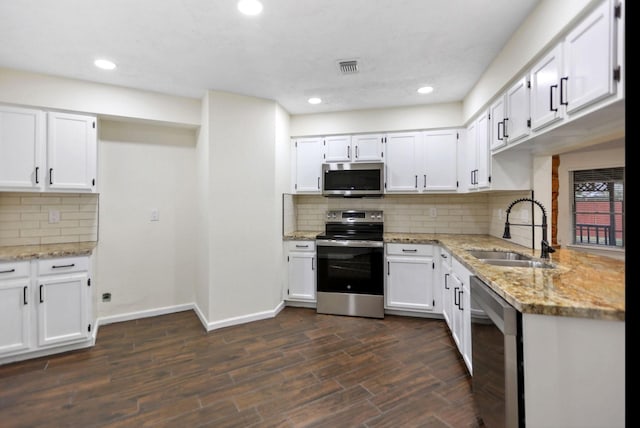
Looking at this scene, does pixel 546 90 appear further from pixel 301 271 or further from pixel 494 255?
pixel 301 271

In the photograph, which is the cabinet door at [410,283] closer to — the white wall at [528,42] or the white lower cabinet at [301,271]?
the white lower cabinet at [301,271]

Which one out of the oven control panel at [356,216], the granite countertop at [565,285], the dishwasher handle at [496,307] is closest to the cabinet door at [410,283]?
the oven control panel at [356,216]

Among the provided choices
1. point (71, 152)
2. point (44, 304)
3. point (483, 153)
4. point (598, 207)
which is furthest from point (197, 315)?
point (598, 207)

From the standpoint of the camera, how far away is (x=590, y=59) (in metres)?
1.43

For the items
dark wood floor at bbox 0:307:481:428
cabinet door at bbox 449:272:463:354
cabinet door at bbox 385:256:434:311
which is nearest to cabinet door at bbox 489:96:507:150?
cabinet door at bbox 449:272:463:354

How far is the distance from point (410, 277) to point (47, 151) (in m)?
3.88

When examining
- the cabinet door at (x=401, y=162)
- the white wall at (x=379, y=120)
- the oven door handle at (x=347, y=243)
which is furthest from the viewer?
the cabinet door at (x=401, y=162)

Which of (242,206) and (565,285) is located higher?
(242,206)

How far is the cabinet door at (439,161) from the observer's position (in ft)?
12.0

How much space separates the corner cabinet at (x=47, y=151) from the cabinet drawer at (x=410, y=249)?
3.22m

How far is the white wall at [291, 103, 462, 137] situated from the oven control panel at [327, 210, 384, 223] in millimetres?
1066

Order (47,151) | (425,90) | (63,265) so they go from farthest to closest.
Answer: (425,90) < (47,151) < (63,265)

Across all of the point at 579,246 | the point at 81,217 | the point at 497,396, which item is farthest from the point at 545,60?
the point at 81,217

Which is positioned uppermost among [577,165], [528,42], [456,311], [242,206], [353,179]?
[528,42]
